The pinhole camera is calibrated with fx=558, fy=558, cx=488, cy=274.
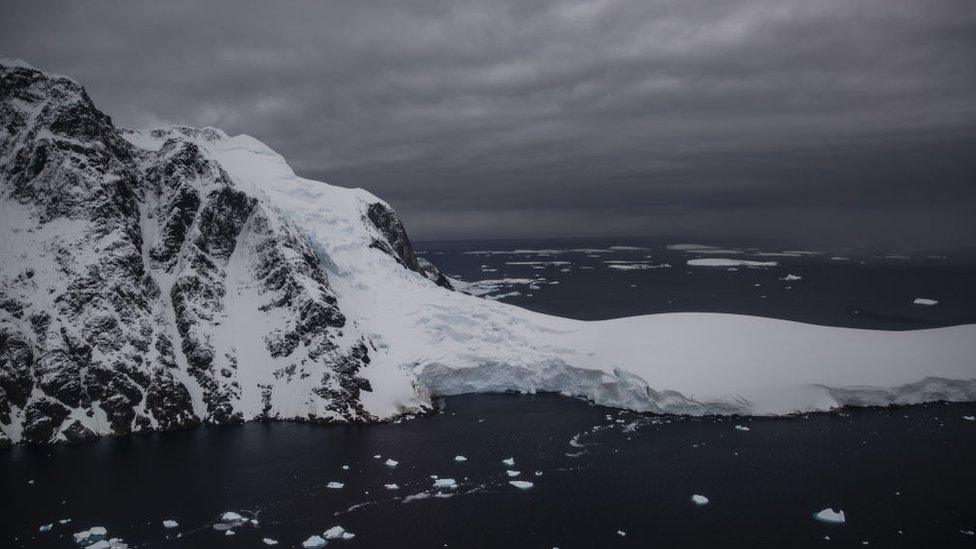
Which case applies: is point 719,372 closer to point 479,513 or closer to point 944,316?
point 479,513

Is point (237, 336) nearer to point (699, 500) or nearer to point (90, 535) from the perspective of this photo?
point (90, 535)

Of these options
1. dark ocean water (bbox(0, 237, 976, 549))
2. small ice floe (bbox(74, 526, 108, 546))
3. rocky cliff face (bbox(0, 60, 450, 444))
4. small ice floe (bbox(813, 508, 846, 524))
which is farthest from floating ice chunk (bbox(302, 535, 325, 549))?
small ice floe (bbox(813, 508, 846, 524))

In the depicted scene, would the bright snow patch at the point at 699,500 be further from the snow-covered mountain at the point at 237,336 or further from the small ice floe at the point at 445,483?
the snow-covered mountain at the point at 237,336

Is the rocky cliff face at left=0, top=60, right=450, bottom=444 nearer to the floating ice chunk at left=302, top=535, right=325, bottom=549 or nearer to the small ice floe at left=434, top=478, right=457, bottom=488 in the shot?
the small ice floe at left=434, top=478, right=457, bottom=488

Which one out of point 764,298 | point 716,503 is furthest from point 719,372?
point 764,298

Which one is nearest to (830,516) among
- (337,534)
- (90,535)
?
(337,534)

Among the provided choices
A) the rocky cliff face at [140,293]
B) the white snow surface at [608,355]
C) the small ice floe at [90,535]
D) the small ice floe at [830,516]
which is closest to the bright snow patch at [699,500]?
the small ice floe at [830,516]
